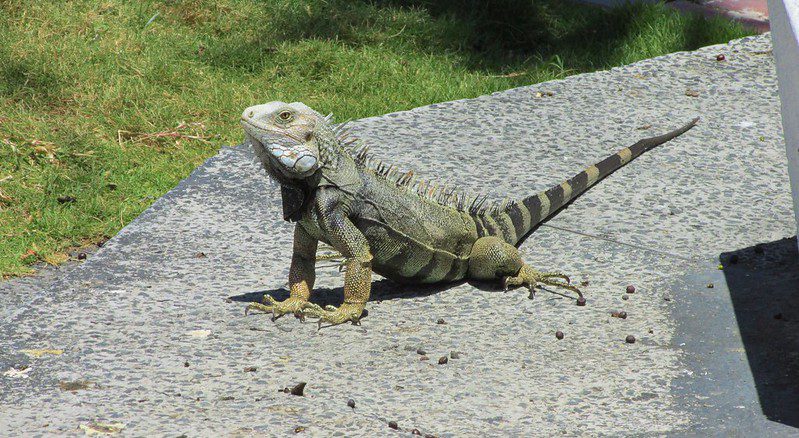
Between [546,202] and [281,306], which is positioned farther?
[546,202]

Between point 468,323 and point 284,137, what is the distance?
37.5 inches

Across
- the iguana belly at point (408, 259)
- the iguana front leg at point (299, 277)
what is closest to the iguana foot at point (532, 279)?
the iguana belly at point (408, 259)

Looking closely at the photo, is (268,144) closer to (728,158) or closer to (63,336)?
(63,336)

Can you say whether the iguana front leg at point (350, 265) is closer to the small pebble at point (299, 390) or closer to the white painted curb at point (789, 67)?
the small pebble at point (299, 390)

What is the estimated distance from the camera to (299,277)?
3922mm

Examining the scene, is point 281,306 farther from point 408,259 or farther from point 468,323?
point 468,323

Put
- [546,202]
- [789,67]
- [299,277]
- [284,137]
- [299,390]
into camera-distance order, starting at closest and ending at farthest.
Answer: [789,67], [299,390], [284,137], [299,277], [546,202]

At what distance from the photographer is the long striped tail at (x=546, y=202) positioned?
14.2ft

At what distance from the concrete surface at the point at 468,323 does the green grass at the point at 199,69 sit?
0.82 meters

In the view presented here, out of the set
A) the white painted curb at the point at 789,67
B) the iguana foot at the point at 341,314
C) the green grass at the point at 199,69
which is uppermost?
the white painted curb at the point at 789,67

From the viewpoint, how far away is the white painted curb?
311 cm

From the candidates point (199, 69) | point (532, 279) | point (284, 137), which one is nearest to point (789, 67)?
point (532, 279)

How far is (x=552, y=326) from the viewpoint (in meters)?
3.82

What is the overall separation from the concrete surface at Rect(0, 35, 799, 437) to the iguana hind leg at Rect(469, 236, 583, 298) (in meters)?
0.07
